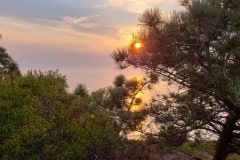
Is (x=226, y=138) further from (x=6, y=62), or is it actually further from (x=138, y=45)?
(x=6, y=62)

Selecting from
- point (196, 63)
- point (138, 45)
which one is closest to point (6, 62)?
point (138, 45)

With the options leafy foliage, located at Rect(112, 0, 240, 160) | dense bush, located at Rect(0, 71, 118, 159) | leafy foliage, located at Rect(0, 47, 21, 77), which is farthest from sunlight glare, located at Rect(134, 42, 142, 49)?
leafy foliage, located at Rect(0, 47, 21, 77)

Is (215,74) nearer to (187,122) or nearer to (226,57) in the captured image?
(226,57)

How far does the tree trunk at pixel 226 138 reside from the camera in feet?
38.0

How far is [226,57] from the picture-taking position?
32.6 ft

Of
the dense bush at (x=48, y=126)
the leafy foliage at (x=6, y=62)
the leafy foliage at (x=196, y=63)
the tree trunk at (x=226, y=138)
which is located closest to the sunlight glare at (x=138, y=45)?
the leafy foliage at (x=196, y=63)

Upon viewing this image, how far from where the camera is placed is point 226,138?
12.1 m

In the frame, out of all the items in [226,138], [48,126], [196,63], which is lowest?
[226,138]

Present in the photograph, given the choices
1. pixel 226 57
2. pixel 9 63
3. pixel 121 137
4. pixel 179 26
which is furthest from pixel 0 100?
pixel 9 63

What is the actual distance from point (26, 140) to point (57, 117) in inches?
33.7

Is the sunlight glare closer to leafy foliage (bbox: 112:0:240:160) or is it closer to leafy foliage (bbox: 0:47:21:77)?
leafy foliage (bbox: 112:0:240:160)

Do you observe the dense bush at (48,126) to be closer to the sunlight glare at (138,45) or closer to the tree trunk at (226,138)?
the sunlight glare at (138,45)

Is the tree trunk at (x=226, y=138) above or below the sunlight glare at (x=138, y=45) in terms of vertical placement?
below

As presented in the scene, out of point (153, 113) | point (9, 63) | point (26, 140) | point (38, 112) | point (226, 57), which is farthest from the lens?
point (9, 63)
